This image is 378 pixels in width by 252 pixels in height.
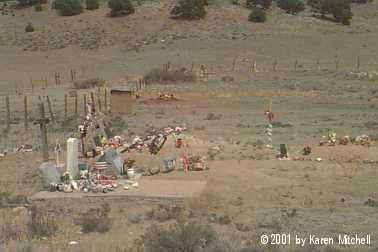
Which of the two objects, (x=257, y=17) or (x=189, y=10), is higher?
(x=189, y=10)

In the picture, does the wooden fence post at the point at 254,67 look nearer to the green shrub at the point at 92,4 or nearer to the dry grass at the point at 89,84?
the dry grass at the point at 89,84

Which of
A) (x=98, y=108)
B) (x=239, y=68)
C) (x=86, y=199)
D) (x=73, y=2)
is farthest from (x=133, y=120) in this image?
(x=73, y=2)

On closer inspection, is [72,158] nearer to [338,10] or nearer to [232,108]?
[232,108]

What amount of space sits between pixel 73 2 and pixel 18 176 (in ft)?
179

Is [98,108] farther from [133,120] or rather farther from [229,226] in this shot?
[229,226]

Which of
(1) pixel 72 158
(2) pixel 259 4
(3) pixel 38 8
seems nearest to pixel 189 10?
(2) pixel 259 4

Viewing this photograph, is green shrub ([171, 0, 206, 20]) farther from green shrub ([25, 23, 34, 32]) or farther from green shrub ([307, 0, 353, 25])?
green shrub ([307, 0, 353, 25])

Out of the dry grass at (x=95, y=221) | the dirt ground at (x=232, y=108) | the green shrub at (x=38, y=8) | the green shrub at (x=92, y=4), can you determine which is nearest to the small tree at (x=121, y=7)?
the dirt ground at (x=232, y=108)

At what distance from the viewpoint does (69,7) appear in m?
69.1

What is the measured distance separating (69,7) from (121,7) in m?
5.21

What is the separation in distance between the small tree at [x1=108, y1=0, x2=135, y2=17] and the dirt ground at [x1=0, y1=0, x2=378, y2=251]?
0.93m

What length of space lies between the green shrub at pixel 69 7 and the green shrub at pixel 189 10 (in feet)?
30.1

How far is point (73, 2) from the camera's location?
229 feet

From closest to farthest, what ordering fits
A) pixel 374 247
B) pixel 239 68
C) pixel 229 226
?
1. pixel 374 247
2. pixel 229 226
3. pixel 239 68
